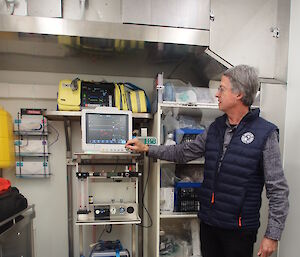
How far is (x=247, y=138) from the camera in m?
1.00

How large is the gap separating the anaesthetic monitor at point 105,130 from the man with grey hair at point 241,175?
1.85ft

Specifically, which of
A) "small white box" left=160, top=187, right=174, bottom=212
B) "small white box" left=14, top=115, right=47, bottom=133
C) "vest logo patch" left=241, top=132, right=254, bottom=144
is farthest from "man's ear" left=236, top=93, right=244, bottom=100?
"small white box" left=14, top=115, right=47, bottom=133

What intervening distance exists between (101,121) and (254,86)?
920 millimetres

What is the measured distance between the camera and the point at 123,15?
1.29m

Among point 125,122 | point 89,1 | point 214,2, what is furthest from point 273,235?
point 89,1

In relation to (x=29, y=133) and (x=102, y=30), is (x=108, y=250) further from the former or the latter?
(x=102, y=30)

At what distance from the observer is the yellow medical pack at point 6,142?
1595 millimetres

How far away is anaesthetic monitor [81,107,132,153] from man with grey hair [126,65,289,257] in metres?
0.56

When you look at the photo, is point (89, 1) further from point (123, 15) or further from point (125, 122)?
point (125, 122)

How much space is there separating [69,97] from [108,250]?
1191mm

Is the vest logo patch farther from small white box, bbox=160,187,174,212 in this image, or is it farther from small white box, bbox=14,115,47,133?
small white box, bbox=14,115,47,133

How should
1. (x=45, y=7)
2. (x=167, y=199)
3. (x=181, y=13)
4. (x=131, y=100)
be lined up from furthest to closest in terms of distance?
(x=131, y=100)
(x=167, y=199)
(x=181, y=13)
(x=45, y=7)

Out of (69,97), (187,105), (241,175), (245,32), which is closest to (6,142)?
(69,97)

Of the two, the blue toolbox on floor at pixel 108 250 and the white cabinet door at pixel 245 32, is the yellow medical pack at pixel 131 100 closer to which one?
the white cabinet door at pixel 245 32
